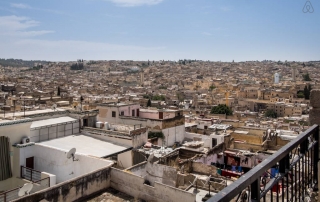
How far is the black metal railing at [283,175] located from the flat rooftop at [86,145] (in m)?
8.44

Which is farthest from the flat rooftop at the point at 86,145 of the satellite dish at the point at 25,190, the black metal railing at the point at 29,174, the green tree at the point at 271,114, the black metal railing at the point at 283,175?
the green tree at the point at 271,114

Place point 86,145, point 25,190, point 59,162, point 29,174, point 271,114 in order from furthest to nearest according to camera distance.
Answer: point 271,114 → point 86,145 → point 59,162 → point 29,174 → point 25,190

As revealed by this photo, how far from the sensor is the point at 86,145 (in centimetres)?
1195

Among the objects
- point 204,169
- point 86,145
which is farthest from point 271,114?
point 86,145

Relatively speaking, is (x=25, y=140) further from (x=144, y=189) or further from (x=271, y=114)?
(x=271, y=114)

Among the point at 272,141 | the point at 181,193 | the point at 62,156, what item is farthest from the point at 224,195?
the point at 272,141

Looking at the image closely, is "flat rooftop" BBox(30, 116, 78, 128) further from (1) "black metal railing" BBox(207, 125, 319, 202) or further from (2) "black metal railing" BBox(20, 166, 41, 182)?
(1) "black metal railing" BBox(207, 125, 319, 202)

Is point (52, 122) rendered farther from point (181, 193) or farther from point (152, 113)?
point (152, 113)

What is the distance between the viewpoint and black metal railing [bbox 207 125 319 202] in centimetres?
165

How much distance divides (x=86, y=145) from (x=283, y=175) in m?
10.3

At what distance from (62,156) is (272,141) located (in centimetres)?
1474

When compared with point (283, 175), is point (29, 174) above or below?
below

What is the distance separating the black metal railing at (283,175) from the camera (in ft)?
5.42

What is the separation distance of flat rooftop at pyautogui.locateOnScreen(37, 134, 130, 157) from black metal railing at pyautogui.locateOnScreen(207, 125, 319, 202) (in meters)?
8.44
